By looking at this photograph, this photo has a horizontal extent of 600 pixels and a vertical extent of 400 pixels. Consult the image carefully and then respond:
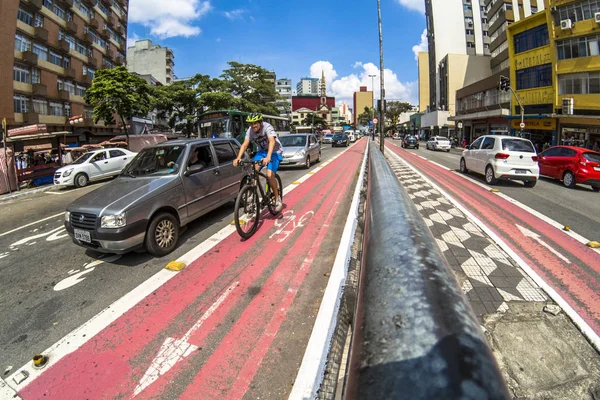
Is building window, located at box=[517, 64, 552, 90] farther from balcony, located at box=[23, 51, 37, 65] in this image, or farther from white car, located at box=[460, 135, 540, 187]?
balcony, located at box=[23, 51, 37, 65]

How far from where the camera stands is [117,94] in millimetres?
23922

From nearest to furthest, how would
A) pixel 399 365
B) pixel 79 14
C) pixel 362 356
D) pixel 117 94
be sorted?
pixel 399 365
pixel 362 356
pixel 117 94
pixel 79 14

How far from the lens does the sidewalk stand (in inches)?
89.7

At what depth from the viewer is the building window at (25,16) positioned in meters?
26.2

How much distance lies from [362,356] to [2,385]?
9.71ft

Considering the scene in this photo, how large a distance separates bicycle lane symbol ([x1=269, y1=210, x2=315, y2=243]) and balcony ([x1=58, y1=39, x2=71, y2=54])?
3737 centimetres

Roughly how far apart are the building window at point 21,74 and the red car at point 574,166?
36.7 m

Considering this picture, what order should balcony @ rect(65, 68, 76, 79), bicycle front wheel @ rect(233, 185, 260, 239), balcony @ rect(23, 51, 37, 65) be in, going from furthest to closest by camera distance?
balcony @ rect(65, 68, 76, 79)
balcony @ rect(23, 51, 37, 65)
bicycle front wheel @ rect(233, 185, 260, 239)

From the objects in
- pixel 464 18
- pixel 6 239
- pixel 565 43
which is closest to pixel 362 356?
pixel 6 239

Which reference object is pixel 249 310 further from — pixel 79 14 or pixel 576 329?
pixel 79 14

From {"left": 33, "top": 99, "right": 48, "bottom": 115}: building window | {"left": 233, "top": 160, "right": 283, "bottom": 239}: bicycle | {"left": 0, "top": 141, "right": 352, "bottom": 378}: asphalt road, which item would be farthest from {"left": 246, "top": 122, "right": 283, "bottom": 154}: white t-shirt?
{"left": 33, "top": 99, "right": 48, "bottom": 115}: building window

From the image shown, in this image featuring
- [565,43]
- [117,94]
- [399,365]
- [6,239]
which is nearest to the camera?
[399,365]

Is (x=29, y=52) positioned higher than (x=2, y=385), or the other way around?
(x=29, y=52)

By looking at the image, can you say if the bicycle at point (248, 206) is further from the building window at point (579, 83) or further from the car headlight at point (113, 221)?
the building window at point (579, 83)
